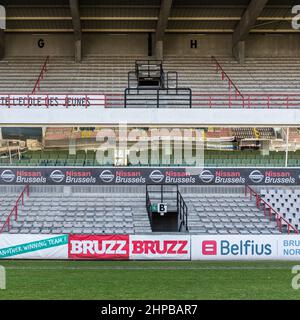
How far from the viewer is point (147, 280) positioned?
14594 millimetres

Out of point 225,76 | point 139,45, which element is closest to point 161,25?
point 139,45

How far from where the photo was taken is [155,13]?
1118 inches

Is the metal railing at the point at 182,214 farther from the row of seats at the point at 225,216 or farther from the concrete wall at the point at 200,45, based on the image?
the concrete wall at the point at 200,45

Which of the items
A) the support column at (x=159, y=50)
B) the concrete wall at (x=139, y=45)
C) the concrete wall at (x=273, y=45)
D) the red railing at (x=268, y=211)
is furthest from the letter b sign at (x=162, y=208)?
the concrete wall at (x=273, y=45)

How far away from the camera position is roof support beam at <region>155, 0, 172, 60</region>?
2619 cm

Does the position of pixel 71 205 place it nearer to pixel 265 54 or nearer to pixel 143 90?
pixel 143 90

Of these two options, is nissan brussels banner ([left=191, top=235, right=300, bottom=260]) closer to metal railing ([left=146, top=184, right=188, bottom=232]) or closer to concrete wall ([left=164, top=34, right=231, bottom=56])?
metal railing ([left=146, top=184, right=188, bottom=232])

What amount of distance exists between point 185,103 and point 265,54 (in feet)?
29.1

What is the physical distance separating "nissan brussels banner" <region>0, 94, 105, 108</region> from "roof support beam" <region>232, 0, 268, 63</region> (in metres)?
9.05

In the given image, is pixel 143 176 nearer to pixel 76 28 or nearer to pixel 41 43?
pixel 76 28

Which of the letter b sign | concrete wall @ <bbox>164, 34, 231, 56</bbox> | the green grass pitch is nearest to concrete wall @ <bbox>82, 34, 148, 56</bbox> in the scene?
concrete wall @ <bbox>164, 34, 231, 56</bbox>

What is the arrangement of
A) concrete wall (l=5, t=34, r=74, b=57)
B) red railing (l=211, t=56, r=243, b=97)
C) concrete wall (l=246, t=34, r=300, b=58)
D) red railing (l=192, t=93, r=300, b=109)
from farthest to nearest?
concrete wall (l=246, t=34, r=300, b=58), concrete wall (l=5, t=34, r=74, b=57), red railing (l=211, t=56, r=243, b=97), red railing (l=192, t=93, r=300, b=109)

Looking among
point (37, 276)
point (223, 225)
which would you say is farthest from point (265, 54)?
point (37, 276)

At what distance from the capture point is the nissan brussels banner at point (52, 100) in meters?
21.7
